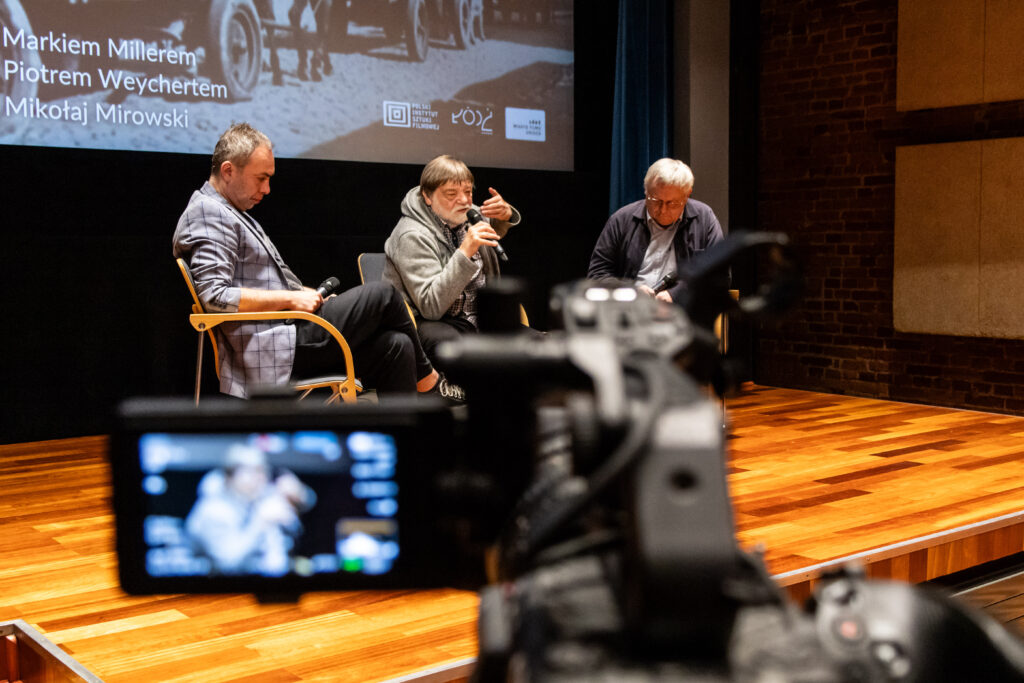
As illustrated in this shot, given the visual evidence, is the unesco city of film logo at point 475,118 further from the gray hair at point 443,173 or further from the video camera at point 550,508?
the video camera at point 550,508

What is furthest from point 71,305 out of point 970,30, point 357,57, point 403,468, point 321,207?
point 970,30

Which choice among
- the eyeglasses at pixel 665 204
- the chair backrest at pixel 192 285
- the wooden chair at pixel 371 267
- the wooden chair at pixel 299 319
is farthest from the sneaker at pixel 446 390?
the eyeglasses at pixel 665 204

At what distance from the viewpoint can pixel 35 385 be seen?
4242 mm

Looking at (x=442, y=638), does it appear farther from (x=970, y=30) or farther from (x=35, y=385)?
(x=970, y=30)

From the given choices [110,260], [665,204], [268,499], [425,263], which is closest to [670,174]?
[665,204]

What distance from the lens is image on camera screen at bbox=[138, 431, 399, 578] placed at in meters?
0.53

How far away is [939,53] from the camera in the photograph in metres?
5.12

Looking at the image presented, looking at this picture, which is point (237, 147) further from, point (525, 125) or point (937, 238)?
point (937, 238)

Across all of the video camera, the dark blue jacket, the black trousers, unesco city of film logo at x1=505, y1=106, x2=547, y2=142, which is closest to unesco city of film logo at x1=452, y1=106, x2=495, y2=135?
unesco city of film logo at x1=505, y1=106, x2=547, y2=142

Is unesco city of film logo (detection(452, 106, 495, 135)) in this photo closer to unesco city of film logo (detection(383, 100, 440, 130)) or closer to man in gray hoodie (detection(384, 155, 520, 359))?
unesco city of film logo (detection(383, 100, 440, 130))

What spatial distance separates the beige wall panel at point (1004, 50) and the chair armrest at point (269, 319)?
364 cm

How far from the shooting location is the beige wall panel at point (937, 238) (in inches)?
199

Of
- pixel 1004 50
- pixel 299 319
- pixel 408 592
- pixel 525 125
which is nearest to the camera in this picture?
pixel 408 592

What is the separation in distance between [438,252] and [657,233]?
1132mm
